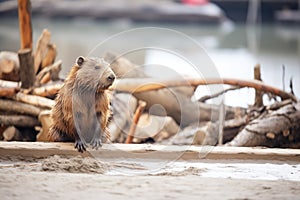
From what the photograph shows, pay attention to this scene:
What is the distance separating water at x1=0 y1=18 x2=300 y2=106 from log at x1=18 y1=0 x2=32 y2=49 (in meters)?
0.99

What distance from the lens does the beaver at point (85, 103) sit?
318 centimetres

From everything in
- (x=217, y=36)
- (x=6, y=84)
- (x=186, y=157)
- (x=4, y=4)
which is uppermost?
(x=4, y=4)

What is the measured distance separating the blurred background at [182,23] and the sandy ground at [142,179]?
5922 millimetres

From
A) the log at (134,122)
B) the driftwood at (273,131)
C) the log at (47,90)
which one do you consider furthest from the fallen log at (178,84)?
the log at (47,90)

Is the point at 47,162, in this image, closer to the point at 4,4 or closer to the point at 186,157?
the point at 186,157

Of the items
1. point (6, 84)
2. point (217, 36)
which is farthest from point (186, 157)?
point (217, 36)

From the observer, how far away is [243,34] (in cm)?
1212

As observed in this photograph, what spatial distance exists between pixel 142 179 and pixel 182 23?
1098 centimetres

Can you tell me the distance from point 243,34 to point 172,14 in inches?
76.7

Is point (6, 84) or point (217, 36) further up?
point (217, 36)

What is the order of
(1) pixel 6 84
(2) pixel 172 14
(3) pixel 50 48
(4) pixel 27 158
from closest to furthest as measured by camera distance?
1. (4) pixel 27 158
2. (1) pixel 6 84
3. (3) pixel 50 48
4. (2) pixel 172 14

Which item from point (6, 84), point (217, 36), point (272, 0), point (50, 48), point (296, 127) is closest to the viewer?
point (296, 127)

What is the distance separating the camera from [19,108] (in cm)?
428

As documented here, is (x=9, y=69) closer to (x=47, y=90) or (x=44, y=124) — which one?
(x=47, y=90)
